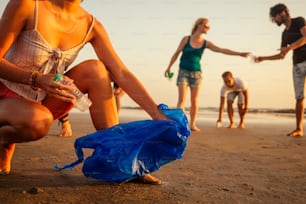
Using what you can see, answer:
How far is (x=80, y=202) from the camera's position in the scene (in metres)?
1.63

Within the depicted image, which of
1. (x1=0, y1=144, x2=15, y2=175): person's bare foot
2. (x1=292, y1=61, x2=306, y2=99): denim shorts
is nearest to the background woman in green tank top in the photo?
(x1=292, y1=61, x2=306, y2=99): denim shorts

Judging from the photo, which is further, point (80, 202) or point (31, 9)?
point (31, 9)

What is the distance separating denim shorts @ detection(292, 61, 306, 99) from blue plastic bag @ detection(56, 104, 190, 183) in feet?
13.4

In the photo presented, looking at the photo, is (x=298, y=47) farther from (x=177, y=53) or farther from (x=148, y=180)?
(x=148, y=180)

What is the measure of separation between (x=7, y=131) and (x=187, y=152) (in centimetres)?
179

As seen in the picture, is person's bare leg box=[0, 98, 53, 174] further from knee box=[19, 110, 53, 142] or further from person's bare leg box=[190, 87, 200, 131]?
person's bare leg box=[190, 87, 200, 131]

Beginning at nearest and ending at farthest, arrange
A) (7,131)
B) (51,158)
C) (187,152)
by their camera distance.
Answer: (7,131) < (51,158) < (187,152)

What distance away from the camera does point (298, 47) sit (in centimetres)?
539

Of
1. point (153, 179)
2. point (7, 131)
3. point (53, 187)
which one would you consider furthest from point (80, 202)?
point (7, 131)

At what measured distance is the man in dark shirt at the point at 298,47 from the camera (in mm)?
5393

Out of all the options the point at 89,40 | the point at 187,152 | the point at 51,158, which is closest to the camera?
the point at 89,40

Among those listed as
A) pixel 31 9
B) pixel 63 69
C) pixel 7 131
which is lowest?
pixel 7 131

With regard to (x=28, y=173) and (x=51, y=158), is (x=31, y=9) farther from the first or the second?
(x=51, y=158)

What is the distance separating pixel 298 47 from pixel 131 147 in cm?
432
